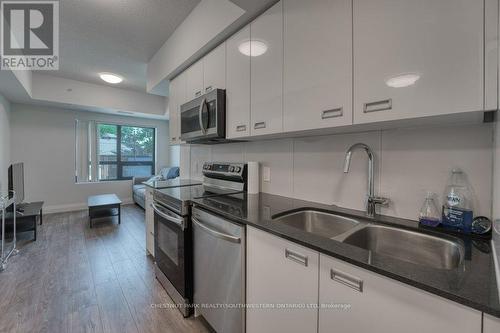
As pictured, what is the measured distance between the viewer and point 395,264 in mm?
686

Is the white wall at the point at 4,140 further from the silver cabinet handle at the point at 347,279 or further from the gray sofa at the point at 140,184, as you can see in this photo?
the silver cabinet handle at the point at 347,279

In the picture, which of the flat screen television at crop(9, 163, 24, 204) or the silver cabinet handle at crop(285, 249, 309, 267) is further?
the flat screen television at crop(9, 163, 24, 204)

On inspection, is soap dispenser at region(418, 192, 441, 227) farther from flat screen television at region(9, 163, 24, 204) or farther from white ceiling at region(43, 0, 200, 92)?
flat screen television at region(9, 163, 24, 204)

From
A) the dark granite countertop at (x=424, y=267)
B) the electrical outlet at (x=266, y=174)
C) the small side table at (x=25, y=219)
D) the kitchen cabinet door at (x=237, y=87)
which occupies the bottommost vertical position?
the small side table at (x=25, y=219)

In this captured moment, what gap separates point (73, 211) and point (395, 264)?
6021 millimetres

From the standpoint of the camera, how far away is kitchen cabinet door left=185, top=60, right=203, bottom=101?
219 centimetres

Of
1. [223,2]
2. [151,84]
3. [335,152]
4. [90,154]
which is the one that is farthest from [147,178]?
[335,152]

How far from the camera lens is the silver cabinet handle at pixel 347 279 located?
74cm

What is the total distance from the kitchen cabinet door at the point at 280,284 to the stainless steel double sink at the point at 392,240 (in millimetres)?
169

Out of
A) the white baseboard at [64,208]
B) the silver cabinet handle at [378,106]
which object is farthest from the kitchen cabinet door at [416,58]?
the white baseboard at [64,208]

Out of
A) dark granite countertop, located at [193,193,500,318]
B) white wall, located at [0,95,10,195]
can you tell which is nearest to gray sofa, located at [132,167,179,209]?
white wall, located at [0,95,10,195]

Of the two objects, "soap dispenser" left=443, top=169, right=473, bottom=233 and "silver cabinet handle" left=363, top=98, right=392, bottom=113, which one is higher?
"silver cabinet handle" left=363, top=98, right=392, bottom=113

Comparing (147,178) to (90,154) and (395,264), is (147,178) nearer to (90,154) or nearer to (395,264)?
(90,154)

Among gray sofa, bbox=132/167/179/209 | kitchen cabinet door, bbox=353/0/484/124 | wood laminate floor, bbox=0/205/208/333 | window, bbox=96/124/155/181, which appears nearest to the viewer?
kitchen cabinet door, bbox=353/0/484/124
